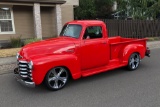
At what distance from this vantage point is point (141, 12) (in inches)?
730

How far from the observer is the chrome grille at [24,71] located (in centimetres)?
475

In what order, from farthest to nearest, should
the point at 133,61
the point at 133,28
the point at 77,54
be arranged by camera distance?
1. the point at 133,28
2. the point at 133,61
3. the point at 77,54

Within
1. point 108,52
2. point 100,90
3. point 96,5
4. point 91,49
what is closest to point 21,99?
point 100,90

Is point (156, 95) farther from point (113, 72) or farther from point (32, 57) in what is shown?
point (32, 57)

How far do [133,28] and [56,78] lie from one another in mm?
12094

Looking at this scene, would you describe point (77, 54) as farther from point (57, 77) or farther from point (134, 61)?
point (134, 61)

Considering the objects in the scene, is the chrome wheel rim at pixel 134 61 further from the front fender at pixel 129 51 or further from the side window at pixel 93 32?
the side window at pixel 93 32

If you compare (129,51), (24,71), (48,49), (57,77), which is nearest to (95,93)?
(57,77)

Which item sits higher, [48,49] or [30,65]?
[48,49]

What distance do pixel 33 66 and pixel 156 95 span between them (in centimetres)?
307

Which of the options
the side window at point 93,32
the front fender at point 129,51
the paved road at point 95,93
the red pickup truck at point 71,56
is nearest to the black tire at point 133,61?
the red pickup truck at point 71,56

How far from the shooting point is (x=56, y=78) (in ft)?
16.5

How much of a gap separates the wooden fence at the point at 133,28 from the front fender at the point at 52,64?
9.88 meters

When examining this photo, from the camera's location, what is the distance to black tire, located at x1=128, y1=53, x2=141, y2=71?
6.75 metres
